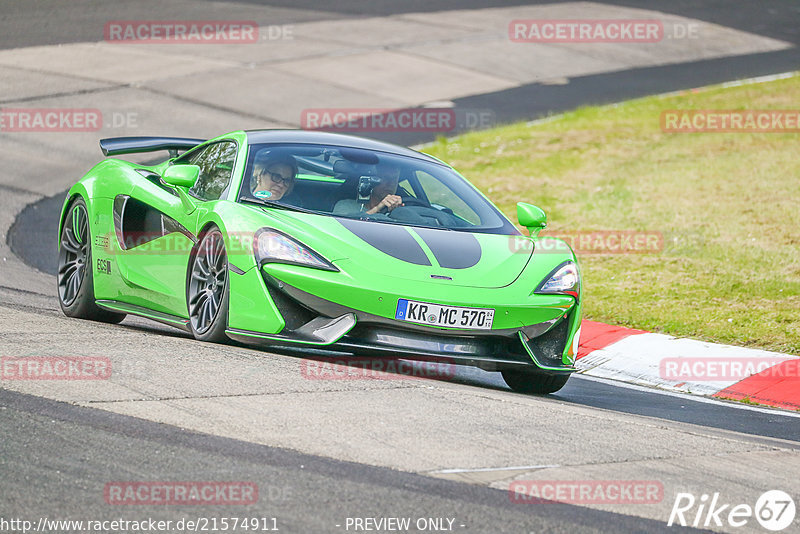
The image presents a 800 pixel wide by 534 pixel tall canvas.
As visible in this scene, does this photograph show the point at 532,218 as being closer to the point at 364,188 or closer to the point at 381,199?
the point at 381,199

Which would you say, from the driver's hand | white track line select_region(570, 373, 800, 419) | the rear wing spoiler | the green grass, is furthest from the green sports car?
the green grass

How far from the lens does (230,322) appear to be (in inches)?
270

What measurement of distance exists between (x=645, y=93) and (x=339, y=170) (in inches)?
637

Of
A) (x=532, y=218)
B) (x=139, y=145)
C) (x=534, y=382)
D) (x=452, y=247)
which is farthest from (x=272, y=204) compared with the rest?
(x=139, y=145)

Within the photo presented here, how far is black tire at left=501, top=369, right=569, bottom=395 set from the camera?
24.7 feet

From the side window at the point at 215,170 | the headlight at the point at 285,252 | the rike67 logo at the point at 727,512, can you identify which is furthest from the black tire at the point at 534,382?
the rike67 logo at the point at 727,512

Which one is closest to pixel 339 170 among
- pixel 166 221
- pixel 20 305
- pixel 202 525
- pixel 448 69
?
pixel 166 221

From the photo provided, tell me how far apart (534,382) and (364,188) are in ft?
5.38

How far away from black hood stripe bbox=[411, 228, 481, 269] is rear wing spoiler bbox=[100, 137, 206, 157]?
2.51 metres

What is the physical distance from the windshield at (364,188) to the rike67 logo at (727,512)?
312 cm

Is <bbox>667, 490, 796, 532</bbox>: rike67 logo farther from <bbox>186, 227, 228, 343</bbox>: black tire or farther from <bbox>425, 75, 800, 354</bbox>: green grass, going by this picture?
<bbox>425, 75, 800, 354</bbox>: green grass

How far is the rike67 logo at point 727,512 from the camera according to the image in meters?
4.64

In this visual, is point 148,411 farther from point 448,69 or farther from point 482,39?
point 482,39

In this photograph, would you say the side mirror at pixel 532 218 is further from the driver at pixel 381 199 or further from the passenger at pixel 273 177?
the passenger at pixel 273 177
